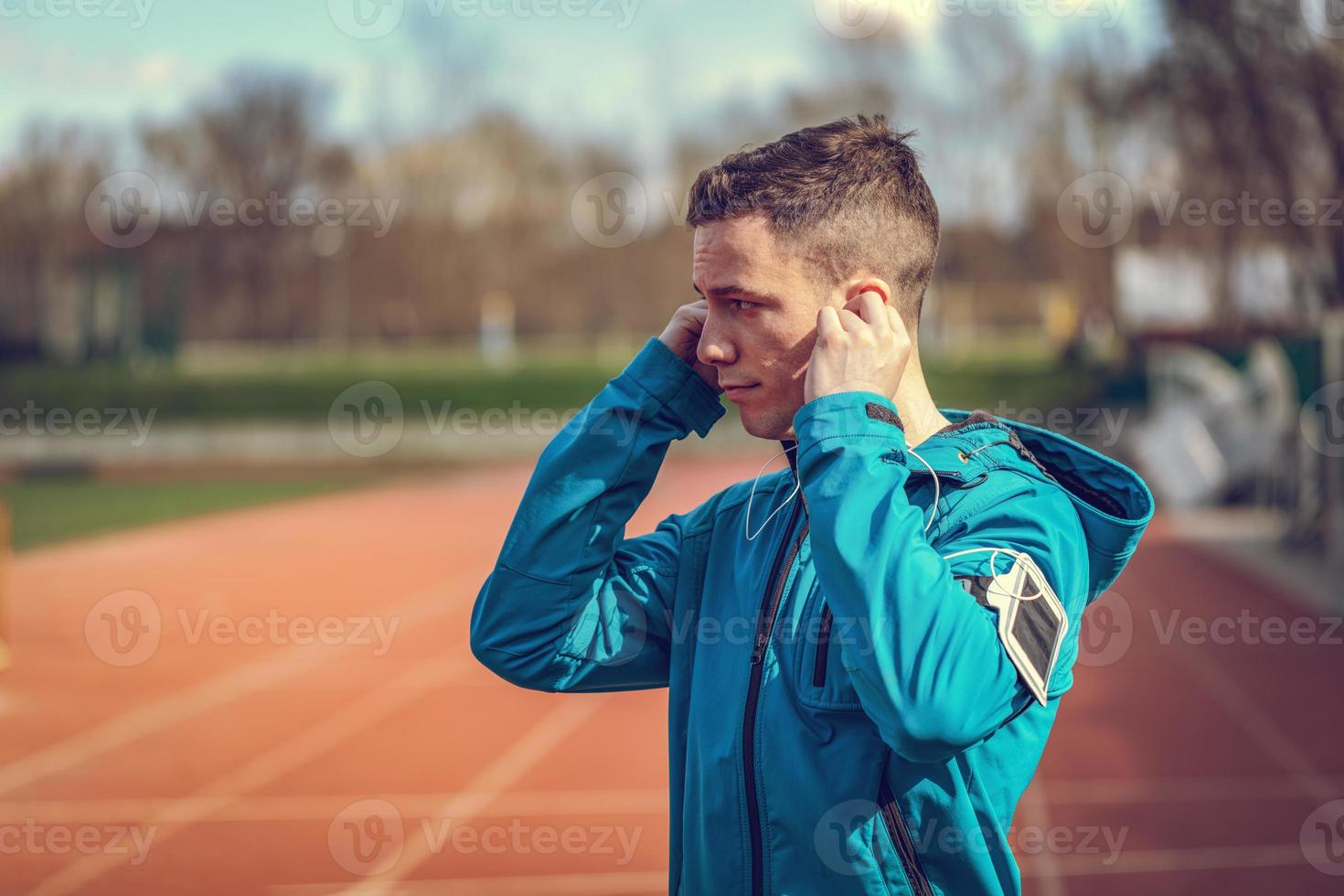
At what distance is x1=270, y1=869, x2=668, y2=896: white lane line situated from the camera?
5492mm

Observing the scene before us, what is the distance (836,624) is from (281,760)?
6.48 m

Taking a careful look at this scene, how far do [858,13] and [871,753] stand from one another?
11.7m

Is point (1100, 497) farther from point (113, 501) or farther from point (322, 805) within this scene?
point (113, 501)

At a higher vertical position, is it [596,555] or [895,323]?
[895,323]

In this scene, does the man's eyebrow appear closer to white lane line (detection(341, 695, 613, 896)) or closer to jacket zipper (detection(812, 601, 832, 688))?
jacket zipper (detection(812, 601, 832, 688))

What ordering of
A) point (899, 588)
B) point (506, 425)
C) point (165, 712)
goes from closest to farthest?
point (899, 588) < point (165, 712) < point (506, 425)

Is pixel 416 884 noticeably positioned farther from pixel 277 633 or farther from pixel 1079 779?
pixel 277 633

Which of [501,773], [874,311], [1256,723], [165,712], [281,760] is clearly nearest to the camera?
[874,311]

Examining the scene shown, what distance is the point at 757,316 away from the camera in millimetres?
1948

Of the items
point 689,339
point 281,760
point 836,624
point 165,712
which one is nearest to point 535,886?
point 281,760

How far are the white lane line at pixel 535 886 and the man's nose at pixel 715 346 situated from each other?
4.02m

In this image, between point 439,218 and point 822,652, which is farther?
point 439,218

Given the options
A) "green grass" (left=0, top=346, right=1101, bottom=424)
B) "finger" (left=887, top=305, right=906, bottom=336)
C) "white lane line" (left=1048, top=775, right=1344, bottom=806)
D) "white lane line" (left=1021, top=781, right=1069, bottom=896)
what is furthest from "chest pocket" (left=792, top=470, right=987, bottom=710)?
"green grass" (left=0, top=346, right=1101, bottom=424)

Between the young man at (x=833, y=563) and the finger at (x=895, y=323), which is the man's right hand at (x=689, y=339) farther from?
the finger at (x=895, y=323)
